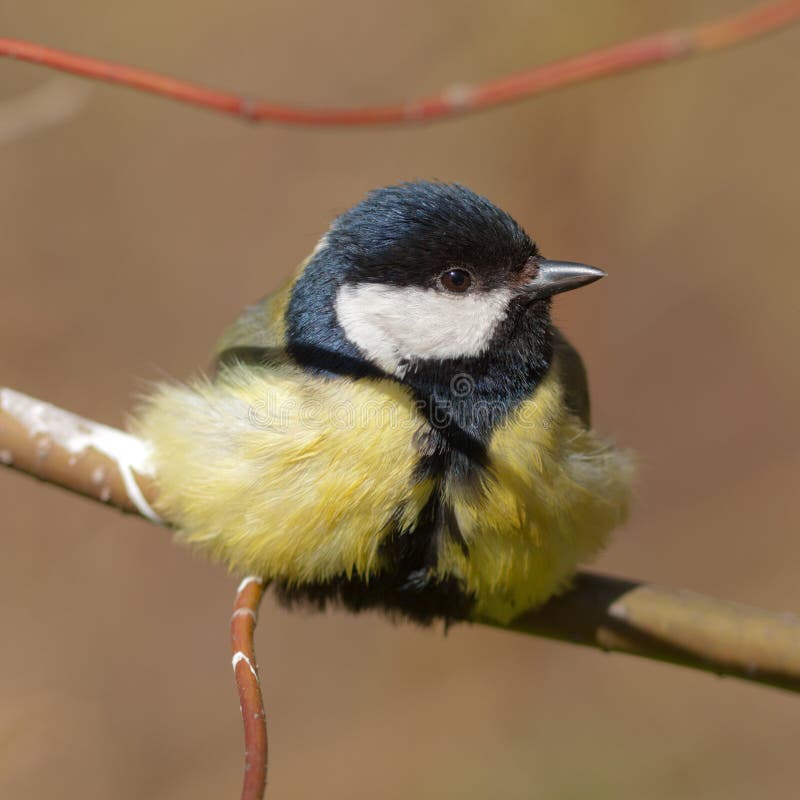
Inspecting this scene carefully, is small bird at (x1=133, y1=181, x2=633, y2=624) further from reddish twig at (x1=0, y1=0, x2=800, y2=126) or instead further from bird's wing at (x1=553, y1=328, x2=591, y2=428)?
reddish twig at (x1=0, y1=0, x2=800, y2=126)

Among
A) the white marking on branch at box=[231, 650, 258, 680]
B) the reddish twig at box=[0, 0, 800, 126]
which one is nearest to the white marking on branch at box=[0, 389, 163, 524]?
the white marking on branch at box=[231, 650, 258, 680]

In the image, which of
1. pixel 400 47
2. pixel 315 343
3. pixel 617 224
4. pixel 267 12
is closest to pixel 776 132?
pixel 617 224

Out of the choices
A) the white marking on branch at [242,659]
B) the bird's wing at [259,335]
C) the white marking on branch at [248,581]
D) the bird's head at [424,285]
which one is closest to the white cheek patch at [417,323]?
the bird's head at [424,285]

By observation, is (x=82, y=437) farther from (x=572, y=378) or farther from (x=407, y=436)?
(x=572, y=378)

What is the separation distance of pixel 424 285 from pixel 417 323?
72 mm

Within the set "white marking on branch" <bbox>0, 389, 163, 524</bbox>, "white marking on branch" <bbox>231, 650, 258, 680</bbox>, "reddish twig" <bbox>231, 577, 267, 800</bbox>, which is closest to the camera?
"reddish twig" <bbox>231, 577, 267, 800</bbox>

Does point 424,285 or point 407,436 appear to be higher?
point 424,285

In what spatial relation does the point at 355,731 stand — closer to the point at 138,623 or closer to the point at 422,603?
the point at 138,623

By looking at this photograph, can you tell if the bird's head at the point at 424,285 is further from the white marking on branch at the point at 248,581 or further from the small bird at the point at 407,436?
the white marking on branch at the point at 248,581

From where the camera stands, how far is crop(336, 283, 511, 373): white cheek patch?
186 centimetres

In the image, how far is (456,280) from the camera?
6.19ft

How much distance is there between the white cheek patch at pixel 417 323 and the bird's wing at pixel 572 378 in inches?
9.9

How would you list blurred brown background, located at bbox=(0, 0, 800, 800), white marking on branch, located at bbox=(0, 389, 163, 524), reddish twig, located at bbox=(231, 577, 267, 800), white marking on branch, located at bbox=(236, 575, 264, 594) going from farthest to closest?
blurred brown background, located at bbox=(0, 0, 800, 800) < white marking on branch, located at bbox=(0, 389, 163, 524) < white marking on branch, located at bbox=(236, 575, 264, 594) < reddish twig, located at bbox=(231, 577, 267, 800)

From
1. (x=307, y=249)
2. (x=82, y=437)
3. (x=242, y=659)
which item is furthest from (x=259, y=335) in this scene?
(x=307, y=249)
